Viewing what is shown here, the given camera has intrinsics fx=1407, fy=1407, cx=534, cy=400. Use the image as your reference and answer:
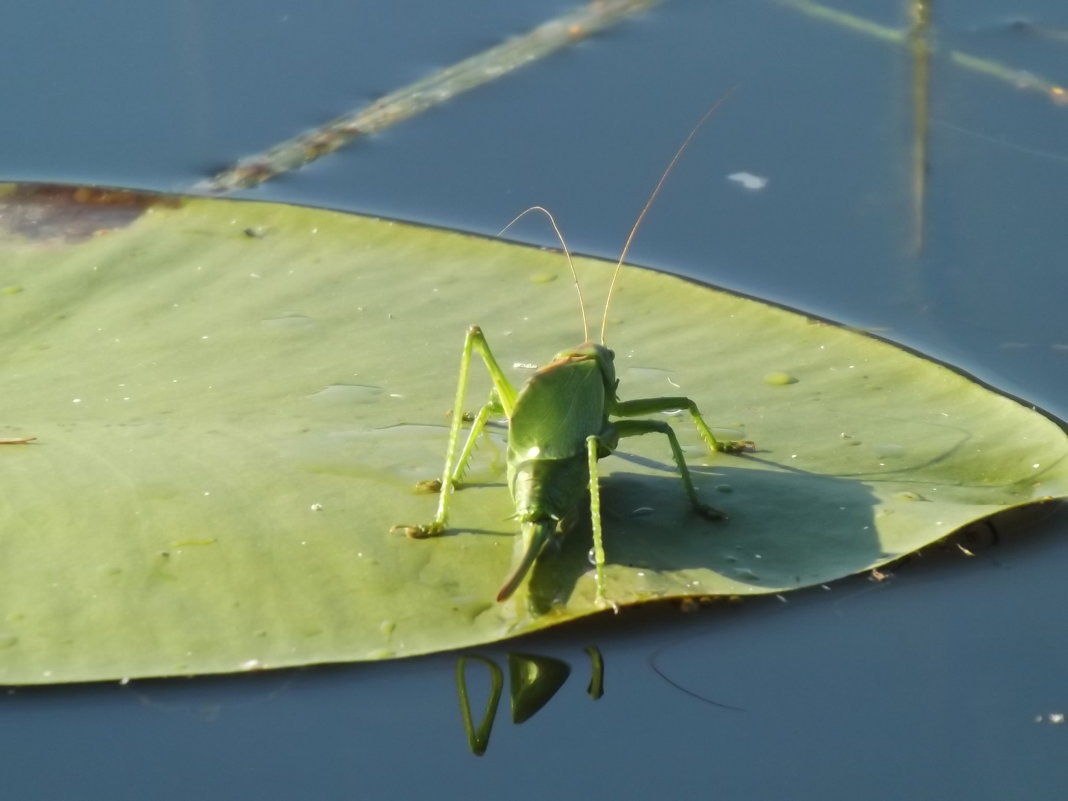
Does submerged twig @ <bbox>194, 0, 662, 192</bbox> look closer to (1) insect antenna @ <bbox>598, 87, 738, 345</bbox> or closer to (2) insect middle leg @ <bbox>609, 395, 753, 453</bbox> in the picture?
(1) insect antenna @ <bbox>598, 87, 738, 345</bbox>

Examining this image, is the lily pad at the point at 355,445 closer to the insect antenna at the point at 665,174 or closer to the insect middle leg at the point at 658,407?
the insect middle leg at the point at 658,407

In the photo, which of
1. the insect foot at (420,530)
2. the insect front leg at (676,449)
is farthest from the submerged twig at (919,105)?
the insect foot at (420,530)

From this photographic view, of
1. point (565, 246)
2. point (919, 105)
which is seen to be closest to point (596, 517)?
point (565, 246)

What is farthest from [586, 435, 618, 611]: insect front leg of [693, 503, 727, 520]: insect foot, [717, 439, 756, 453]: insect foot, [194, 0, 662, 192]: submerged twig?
[194, 0, 662, 192]: submerged twig

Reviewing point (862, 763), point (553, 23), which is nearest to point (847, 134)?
point (553, 23)

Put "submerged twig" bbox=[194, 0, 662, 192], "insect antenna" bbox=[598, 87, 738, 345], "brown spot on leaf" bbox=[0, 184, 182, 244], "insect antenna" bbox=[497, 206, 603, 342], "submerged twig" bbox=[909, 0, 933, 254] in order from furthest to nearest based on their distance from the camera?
"submerged twig" bbox=[194, 0, 662, 192] → "submerged twig" bbox=[909, 0, 933, 254] → "insect antenna" bbox=[598, 87, 738, 345] → "brown spot on leaf" bbox=[0, 184, 182, 244] → "insect antenna" bbox=[497, 206, 603, 342]

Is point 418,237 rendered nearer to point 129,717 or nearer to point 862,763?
point 129,717

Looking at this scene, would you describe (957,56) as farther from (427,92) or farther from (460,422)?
(460,422)
